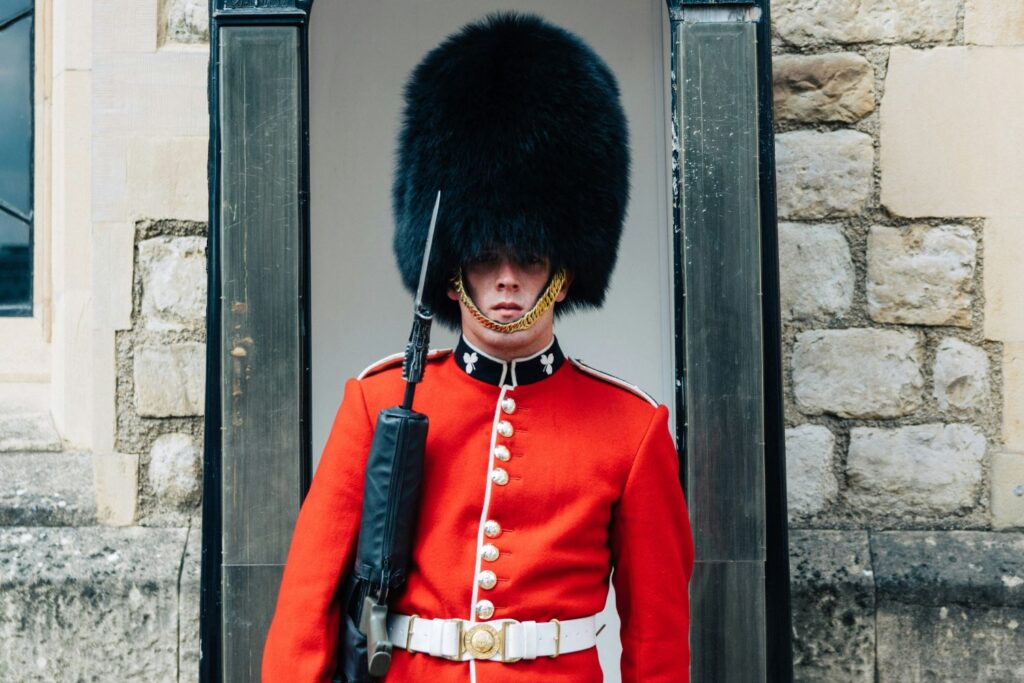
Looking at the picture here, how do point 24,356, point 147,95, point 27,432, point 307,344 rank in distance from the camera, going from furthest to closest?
point 24,356 < point 27,432 < point 147,95 < point 307,344

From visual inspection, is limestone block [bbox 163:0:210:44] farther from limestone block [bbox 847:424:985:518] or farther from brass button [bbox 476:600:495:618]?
limestone block [bbox 847:424:985:518]

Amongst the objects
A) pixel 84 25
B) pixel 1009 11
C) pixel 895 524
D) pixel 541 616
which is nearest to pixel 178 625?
pixel 541 616

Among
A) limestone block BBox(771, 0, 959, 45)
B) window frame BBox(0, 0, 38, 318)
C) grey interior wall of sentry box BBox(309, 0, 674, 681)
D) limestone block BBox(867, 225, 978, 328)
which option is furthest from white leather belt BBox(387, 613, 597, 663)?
window frame BBox(0, 0, 38, 318)

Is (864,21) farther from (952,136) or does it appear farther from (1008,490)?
(1008,490)

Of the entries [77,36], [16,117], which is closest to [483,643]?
[77,36]

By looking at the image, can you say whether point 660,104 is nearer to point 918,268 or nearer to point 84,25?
point 918,268

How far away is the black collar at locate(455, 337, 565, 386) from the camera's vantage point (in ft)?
6.00

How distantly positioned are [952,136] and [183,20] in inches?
74.0

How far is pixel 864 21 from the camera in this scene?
2.76 metres

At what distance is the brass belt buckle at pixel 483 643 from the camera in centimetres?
171

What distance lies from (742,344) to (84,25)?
73.2 inches

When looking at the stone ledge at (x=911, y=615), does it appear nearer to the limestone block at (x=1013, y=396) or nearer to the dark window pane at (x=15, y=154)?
the limestone block at (x=1013, y=396)

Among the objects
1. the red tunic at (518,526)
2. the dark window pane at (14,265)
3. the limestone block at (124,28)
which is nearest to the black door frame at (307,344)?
the red tunic at (518,526)

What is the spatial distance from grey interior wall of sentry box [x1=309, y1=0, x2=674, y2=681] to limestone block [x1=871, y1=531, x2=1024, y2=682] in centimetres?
64
